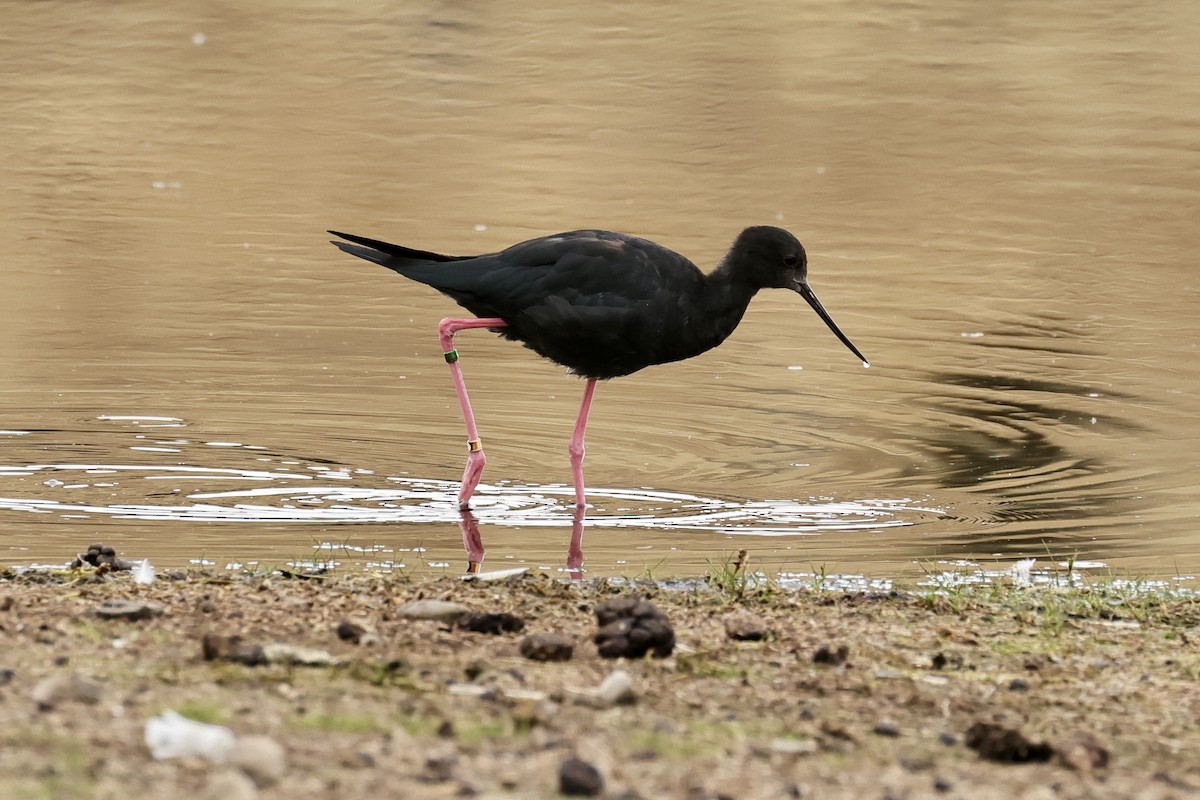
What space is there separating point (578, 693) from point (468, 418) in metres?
4.33

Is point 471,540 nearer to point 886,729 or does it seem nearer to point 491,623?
point 491,623

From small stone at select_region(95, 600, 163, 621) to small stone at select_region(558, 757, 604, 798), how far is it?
198cm

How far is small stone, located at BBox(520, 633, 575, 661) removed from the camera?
17.0 feet

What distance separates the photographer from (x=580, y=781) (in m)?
3.85

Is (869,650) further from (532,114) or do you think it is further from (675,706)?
(532,114)

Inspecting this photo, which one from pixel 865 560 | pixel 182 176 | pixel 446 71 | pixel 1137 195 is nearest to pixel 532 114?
pixel 446 71

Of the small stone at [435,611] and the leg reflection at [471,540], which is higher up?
the small stone at [435,611]

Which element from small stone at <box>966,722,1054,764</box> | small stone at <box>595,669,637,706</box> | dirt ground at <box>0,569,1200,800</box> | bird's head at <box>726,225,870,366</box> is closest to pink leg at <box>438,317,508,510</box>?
bird's head at <box>726,225,870,366</box>

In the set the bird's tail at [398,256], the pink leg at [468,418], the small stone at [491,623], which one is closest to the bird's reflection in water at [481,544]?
the pink leg at [468,418]

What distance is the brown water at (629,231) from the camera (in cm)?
850

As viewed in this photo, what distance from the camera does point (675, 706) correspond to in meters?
4.74

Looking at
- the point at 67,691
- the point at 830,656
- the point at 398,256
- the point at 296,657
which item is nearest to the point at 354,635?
the point at 296,657

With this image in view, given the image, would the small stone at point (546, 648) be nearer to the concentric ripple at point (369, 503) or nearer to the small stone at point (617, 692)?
the small stone at point (617, 692)

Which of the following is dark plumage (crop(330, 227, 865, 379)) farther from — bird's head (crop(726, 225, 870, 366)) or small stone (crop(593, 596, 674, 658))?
small stone (crop(593, 596, 674, 658))
